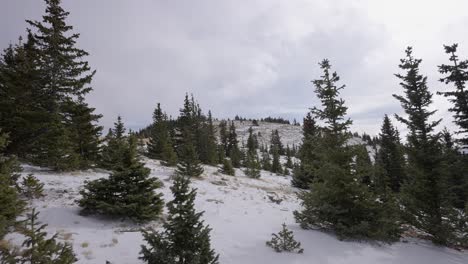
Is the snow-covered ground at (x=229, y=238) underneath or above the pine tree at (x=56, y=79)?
underneath

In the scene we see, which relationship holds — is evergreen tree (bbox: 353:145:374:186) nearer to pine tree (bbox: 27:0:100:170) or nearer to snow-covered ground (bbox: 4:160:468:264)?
snow-covered ground (bbox: 4:160:468:264)

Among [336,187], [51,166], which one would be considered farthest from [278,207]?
[51,166]

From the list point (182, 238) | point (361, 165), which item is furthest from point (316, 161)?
point (182, 238)

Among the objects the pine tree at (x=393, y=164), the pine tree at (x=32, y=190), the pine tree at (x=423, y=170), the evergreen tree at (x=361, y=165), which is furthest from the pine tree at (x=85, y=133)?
the pine tree at (x=393, y=164)

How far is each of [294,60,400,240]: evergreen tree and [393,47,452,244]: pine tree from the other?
244 cm

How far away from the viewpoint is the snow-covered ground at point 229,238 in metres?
8.06

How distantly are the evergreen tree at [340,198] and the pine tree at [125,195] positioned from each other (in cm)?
697

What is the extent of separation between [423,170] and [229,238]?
37.1 ft

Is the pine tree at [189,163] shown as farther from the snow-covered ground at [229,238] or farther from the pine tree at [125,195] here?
the pine tree at [125,195]

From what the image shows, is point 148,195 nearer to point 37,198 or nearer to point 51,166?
point 37,198

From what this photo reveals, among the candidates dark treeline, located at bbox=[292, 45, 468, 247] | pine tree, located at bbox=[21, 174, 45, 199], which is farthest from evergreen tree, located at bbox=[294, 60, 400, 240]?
pine tree, located at bbox=[21, 174, 45, 199]

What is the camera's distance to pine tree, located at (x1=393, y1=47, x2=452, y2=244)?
44.2 feet

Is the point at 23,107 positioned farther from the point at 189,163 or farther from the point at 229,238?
the point at 189,163

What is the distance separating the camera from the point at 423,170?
46.3ft
